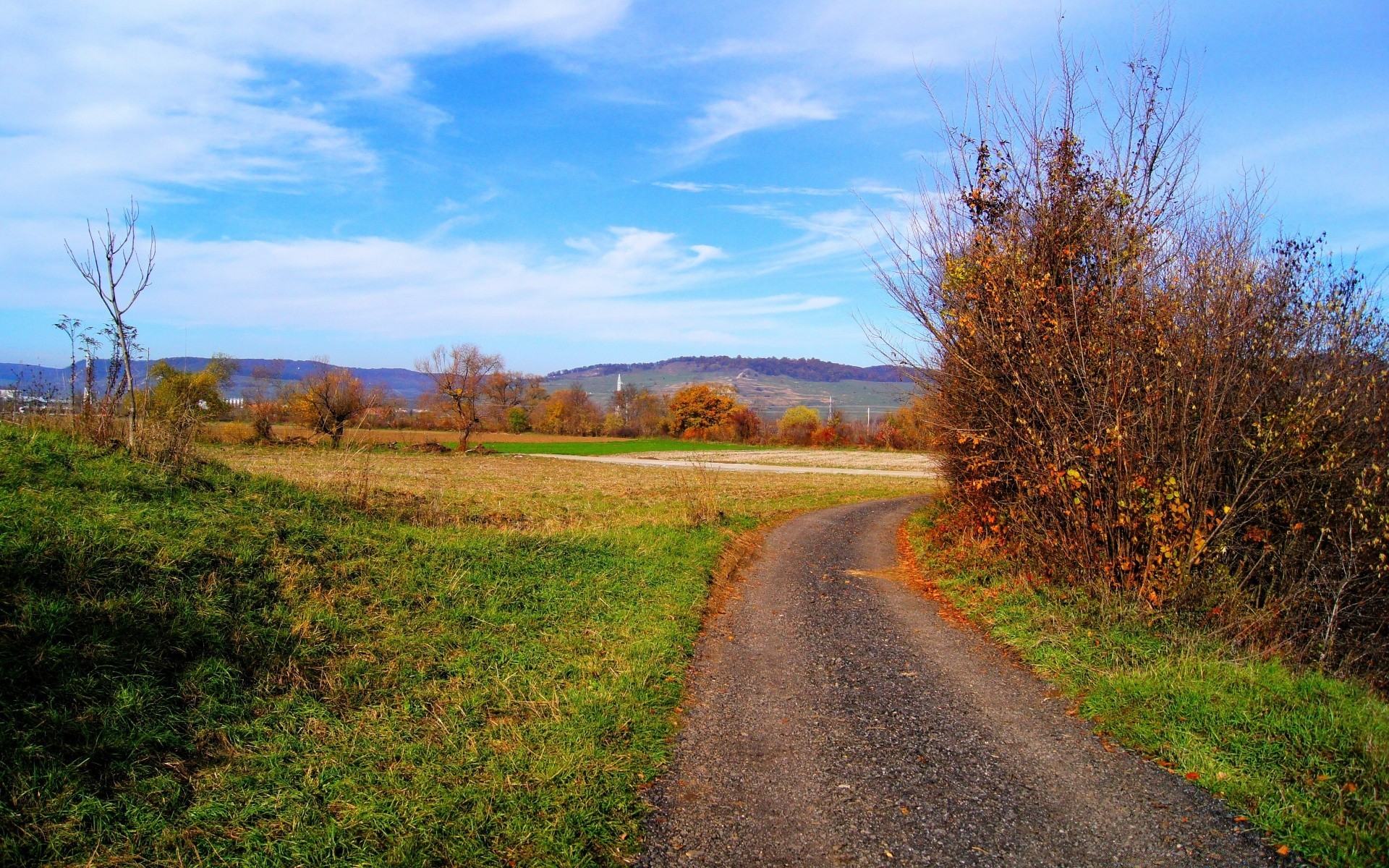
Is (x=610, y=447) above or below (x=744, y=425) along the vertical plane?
below

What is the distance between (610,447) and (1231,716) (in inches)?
2446

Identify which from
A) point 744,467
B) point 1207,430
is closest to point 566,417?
point 744,467

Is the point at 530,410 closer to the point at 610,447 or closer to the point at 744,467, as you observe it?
the point at 610,447

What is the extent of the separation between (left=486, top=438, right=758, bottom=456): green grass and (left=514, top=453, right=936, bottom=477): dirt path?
345 centimetres

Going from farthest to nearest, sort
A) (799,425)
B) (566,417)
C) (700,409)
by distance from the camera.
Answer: (700,409), (566,417), (799,425)

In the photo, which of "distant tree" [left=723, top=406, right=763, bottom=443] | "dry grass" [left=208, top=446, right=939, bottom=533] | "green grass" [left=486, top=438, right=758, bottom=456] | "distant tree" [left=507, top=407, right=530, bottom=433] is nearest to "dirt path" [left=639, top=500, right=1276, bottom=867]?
"dry grass" [left=208, top=446, right=939, bottom=533]

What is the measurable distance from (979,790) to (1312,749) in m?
2.01

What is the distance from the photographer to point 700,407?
82938 millimetres

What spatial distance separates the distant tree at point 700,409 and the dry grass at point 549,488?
37807mm

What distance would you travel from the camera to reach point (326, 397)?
4206cm

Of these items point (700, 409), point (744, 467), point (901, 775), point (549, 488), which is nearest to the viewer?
point (901, 775)

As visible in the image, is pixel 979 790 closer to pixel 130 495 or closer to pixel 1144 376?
pixel 1144 376

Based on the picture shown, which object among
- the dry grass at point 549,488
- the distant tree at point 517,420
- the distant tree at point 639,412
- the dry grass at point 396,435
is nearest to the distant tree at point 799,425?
the distant tree at point 639,412

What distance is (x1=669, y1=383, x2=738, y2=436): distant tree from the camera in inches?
3236
